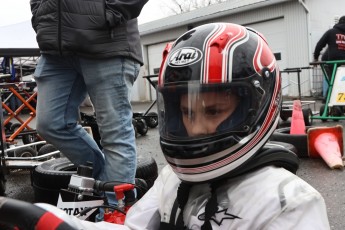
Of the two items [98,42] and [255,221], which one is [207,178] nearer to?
[255,221]

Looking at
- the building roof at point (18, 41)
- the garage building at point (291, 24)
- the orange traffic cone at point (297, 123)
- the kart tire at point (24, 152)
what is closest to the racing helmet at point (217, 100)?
the building roof at point (18, 41)

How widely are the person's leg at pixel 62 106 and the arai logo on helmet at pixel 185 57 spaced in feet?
3.74

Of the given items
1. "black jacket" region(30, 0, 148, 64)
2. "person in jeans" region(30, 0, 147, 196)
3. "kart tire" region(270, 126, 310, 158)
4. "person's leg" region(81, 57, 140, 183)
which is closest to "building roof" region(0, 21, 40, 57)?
"person in jeans" region(30, 0, 147, 196)

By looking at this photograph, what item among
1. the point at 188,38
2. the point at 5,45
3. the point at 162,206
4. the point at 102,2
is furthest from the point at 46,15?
the point at 5,45

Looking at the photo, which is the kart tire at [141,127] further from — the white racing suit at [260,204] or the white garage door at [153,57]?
the white garage door at [153,57]

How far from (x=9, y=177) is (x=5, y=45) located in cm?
133

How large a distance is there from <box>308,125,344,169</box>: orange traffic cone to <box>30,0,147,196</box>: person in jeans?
7.95ft

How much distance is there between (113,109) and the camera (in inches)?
90.8

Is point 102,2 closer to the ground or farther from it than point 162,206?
farther from it

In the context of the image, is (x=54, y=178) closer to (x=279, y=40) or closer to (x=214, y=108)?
(x=214, y=108)

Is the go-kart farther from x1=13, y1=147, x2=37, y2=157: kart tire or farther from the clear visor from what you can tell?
x1=13, y1=147, x2=37, y2=157: kart tire

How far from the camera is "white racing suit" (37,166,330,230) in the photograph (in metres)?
1.14

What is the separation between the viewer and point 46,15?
236 centimetres

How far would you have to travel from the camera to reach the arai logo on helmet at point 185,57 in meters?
1.34
